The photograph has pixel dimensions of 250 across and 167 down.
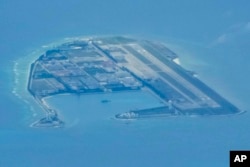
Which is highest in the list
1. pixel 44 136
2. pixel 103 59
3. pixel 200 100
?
pixel 103 59

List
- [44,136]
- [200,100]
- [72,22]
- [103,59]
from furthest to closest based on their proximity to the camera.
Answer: [72,22] < [103,59] < [200,100] < [44,136]

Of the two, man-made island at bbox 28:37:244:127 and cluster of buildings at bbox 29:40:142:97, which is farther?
cluster of buildings at bbox 29:40:142:97

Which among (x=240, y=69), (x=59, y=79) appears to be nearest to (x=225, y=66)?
(x=240, y=69)

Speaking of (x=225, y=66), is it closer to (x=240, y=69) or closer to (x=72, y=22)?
(x=240, y=69)
